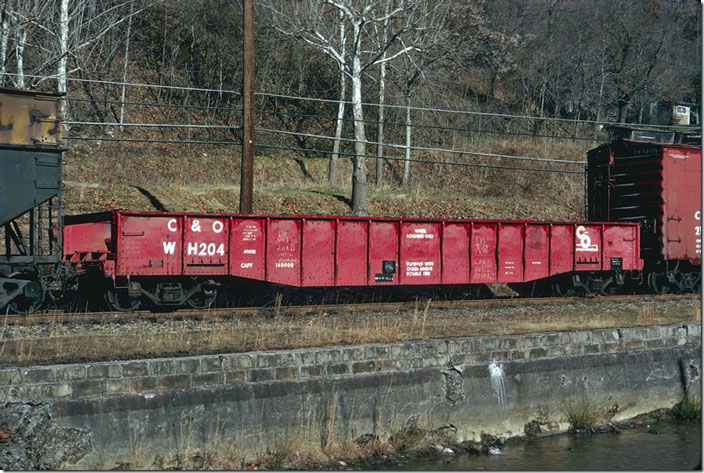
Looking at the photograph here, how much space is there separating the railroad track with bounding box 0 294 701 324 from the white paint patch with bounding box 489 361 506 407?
3.80 m

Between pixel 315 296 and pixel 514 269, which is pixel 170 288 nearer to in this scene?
pixel 315 296

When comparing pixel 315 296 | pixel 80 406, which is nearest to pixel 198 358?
pixel 80 406

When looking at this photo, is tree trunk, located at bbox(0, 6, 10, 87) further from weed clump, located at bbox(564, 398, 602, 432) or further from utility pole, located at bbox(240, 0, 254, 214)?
weed clump, located at bbox(564, 398, 602, 432)

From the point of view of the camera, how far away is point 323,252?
56.5ft

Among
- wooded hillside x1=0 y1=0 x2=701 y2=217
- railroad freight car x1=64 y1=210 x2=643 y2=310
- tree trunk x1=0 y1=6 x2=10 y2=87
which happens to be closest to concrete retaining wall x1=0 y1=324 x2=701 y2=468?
railroad freight car x1=64 y1=210 x2=643 y2=310

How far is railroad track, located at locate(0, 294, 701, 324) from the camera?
1434 centimetres

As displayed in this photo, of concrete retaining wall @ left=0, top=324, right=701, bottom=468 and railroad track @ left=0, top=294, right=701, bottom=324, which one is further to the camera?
railroad track @ left=0, top=294, right=701, bottom=324

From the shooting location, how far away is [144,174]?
31266 mm

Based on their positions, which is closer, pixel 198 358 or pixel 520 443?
pixel 198 358

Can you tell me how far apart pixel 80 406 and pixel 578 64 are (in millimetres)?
45410

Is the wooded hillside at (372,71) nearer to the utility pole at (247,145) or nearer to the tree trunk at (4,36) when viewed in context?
the tree trunk at (4,36)

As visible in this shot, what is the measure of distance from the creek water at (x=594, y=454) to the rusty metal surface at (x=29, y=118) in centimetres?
901

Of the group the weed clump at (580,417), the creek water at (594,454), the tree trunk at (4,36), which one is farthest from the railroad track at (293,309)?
the tree trunk at (4,36)

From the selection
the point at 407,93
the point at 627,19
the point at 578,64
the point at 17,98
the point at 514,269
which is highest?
the point at 627,19
